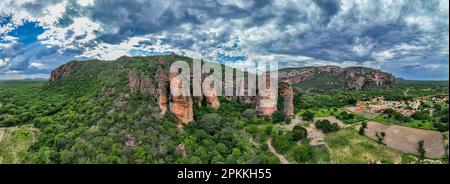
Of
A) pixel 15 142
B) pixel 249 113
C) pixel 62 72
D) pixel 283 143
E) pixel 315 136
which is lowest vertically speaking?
A: pixel 283 143

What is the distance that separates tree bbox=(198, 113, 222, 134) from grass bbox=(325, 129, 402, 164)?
14834mm

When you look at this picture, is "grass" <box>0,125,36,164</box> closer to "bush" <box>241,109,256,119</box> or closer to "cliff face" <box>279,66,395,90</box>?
"bush" <box>241,109,256,119</box>

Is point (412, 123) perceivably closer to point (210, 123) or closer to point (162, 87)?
point (210, 123)

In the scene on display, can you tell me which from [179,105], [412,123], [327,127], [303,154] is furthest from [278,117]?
[412,123]

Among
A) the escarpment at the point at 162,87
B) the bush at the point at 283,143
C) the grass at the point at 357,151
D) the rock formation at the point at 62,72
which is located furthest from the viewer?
the rock formation at the point at 62,72

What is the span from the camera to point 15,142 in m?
34.8

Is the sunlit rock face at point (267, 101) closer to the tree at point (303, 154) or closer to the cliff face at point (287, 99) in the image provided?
the cliff face at point (287, 99)

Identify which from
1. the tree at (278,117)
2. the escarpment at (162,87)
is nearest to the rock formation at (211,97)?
the escarpment at (162,87)

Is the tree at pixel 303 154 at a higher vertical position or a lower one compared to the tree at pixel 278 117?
lower

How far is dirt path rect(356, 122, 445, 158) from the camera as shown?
1342 inches

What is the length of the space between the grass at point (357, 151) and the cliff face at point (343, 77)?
86.9 m

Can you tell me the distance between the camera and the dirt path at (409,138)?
34088 mm

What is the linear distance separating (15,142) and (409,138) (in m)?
49.9
